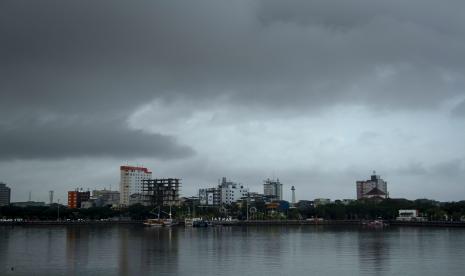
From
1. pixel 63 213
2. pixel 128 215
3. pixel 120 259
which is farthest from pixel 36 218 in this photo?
pixel 120 259

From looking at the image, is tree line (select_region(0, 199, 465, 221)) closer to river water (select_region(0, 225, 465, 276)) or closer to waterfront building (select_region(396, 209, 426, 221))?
Answer: waterfront building (select_region(396, 209, 426, 221))

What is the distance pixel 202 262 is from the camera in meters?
47.3

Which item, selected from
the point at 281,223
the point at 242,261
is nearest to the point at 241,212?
the point at 281,223

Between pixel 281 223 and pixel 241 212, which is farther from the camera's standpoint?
pixel 241 212

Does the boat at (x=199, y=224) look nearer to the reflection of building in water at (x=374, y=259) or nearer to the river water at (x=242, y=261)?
the river water at (x=242, y=261)

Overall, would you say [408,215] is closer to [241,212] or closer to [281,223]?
[281,223]

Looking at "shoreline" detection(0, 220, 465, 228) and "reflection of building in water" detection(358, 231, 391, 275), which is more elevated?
"reflection of building in water" detection(358, 231, 391, 275)

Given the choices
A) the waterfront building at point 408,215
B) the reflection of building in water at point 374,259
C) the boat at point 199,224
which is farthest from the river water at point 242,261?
the waterfront building at point 408,215

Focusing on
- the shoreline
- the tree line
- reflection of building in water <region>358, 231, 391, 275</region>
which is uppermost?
the tree line

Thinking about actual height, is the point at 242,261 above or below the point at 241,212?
below

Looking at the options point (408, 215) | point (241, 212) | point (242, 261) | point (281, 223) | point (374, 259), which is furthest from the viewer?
point (241, 212)

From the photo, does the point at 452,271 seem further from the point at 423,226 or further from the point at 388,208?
the point at 388,208

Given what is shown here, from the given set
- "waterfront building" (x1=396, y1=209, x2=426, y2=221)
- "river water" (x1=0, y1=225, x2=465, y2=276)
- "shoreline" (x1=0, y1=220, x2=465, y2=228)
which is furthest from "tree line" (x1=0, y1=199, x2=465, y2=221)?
"river water" (x1=0, y1=225, x2=465, y2=276)

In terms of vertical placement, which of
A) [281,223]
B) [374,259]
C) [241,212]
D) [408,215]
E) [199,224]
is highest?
[241,212]
